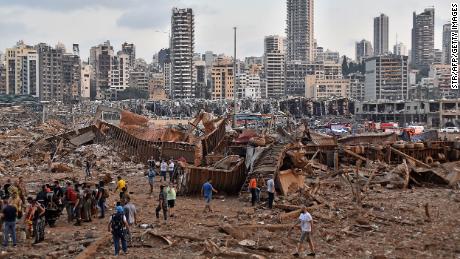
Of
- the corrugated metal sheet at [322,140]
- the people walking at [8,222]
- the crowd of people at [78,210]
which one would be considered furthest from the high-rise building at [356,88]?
the people walking at [8,222]

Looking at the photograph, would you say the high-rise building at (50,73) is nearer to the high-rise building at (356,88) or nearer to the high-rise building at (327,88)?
the high-rise building at (327,88)

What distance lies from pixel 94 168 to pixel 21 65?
13747cm

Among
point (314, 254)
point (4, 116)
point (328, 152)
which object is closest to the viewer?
point (314, 254)

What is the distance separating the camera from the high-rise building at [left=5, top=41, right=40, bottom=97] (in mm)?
150750

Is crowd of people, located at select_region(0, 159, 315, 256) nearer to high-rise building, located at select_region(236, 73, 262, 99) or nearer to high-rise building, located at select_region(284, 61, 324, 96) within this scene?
high-rise building, located at select_region(236, 73, 262, 99)

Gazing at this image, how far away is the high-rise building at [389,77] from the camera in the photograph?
16200 cm

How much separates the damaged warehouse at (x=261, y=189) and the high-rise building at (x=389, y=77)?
13258 centimetres

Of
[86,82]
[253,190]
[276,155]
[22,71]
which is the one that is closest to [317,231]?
[253,190]

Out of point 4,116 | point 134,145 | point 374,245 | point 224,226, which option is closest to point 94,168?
point 134,145

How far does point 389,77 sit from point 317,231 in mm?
154326

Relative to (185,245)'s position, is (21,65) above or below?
above

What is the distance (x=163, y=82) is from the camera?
18525 centimetres

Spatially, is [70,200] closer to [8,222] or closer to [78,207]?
[78,207]

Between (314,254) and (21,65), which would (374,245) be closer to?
(314,254)
